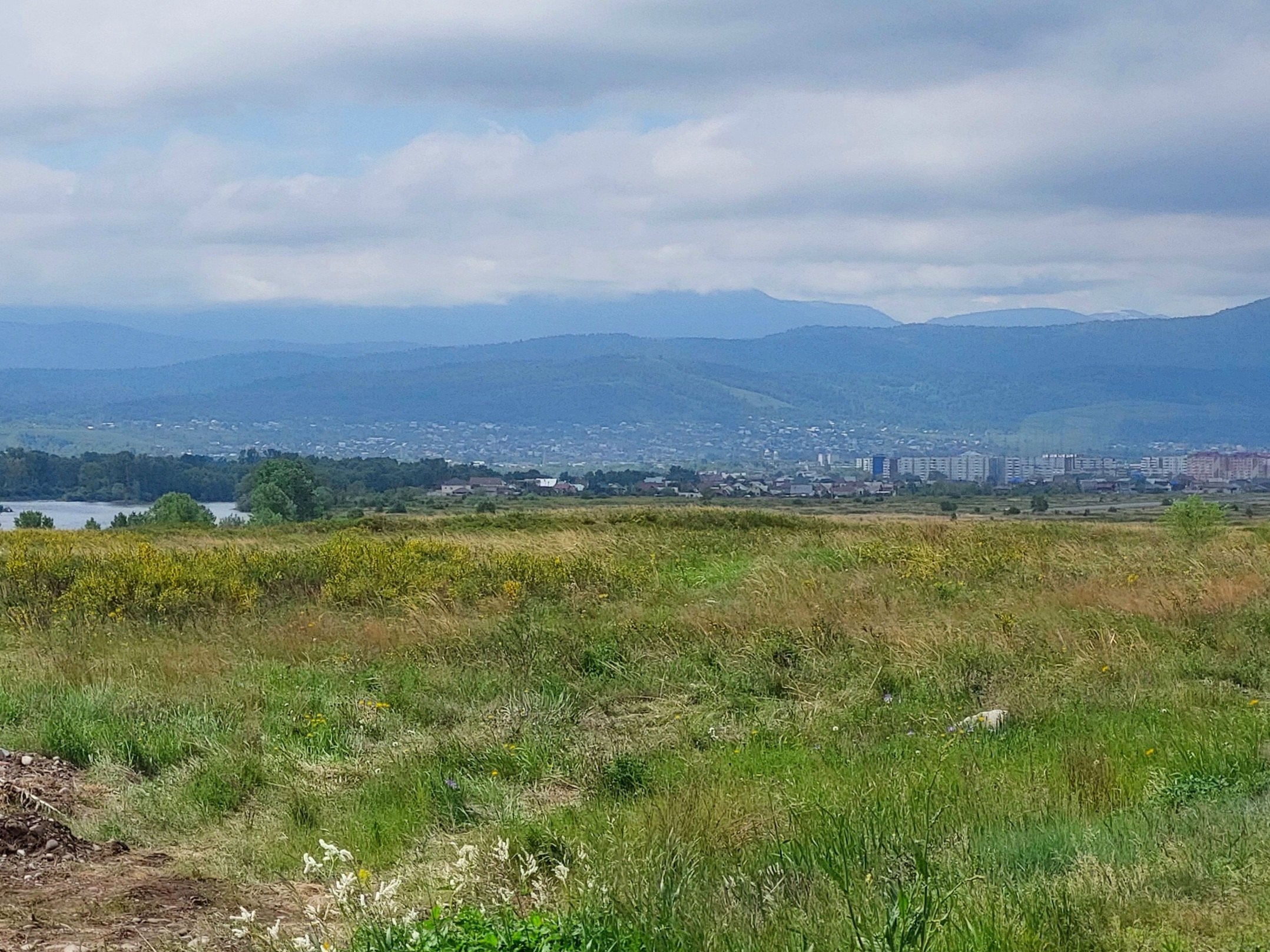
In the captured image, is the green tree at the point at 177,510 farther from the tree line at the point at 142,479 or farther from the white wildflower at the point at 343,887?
the white wildflower at the point at 343,887

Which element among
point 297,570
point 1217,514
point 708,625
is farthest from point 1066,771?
point 1217,514

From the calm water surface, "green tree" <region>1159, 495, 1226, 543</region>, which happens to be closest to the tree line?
the calm water surface

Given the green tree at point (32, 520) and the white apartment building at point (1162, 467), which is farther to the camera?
the white apartment building at point (1162, 467)

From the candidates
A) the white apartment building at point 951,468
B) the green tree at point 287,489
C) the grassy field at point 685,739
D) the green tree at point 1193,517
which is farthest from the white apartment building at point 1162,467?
the grassy field at point 685,739

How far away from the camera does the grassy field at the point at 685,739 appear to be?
4.25 metres

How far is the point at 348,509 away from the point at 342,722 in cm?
6461

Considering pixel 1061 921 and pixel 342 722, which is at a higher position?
pixel 1061 921

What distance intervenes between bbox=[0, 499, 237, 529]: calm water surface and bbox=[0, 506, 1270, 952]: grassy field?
132 feet

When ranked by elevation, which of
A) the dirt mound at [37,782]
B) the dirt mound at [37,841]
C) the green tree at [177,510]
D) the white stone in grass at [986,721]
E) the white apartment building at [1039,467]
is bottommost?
the white apartment building at [1039,467]

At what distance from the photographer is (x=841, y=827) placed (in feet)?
16.6

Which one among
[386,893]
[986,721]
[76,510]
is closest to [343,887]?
[386,893]

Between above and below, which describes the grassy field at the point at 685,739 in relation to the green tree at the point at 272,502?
above

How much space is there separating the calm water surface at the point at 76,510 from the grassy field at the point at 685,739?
132 ft

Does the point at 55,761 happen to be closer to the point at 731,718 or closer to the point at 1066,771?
the point at 731,718
